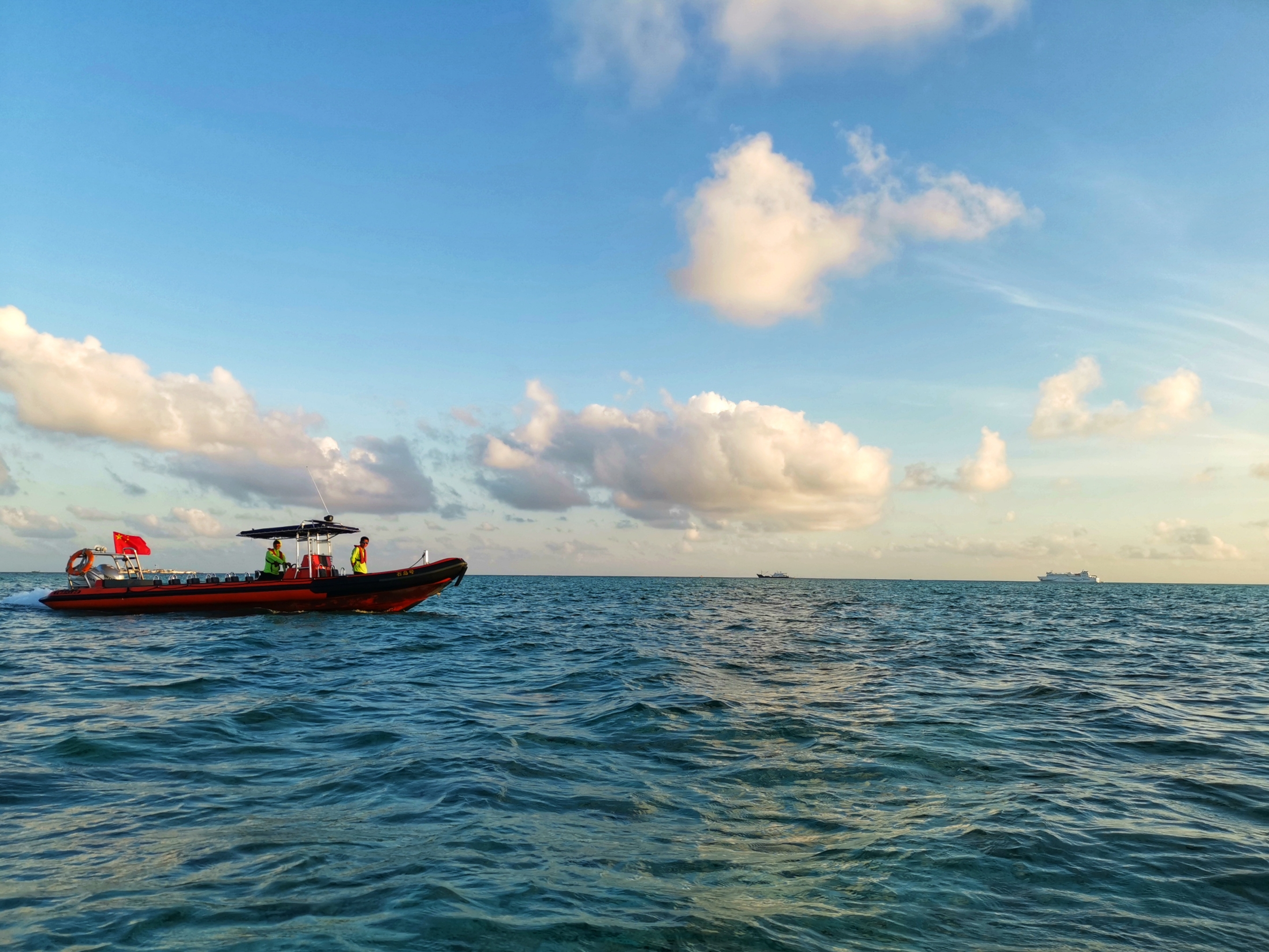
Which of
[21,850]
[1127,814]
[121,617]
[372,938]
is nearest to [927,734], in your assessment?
[1127,814]

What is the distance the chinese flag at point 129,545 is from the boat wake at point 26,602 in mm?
5161

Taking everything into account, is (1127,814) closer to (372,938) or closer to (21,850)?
(372,938)

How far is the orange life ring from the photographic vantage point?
33750 mm

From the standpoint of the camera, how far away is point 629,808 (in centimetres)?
784

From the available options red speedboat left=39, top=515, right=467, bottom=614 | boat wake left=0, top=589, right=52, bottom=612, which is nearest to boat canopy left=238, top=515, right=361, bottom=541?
red speedboat left=39, top=515, right=467, bottom=614

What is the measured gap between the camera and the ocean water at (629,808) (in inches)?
206

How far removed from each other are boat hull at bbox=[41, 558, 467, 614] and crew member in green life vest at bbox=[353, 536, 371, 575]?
0.82m

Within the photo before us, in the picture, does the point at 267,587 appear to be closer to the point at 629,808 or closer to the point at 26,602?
the point at 26,602

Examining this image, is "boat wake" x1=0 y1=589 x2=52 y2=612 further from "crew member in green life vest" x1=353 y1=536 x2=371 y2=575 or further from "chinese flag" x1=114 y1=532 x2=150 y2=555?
"crew member in green life vest" x1=353 y1=536 x2=371 y2=575

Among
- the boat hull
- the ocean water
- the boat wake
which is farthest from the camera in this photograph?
the boat wake

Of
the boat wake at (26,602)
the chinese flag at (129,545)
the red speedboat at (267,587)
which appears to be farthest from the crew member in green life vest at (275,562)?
the boat wake at (26,602)

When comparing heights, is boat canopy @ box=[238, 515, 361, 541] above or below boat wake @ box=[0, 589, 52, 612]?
above

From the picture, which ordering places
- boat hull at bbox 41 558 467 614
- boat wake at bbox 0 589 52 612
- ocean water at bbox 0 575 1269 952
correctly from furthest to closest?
boat wake at bbox 0 589 52 612, boat hull at bbox 41 558 467 614, ocean water at bbox 0 575 1269 952

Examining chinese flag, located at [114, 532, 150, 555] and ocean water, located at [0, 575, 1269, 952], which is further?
chinese flag, located at [114, 532, 150, 555]
